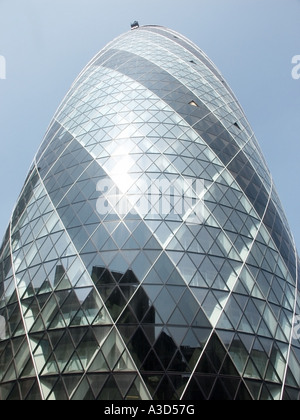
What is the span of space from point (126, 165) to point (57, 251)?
6.38 metres

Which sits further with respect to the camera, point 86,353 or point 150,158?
point 150,158

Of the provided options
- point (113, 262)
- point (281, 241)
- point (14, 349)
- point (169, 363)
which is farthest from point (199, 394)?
point (281, 241)

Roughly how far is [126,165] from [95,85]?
12546 mm

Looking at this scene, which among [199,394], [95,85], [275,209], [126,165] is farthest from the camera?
[95,85]

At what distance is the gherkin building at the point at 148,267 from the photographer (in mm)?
14969

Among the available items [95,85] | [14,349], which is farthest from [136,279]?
[95,85]

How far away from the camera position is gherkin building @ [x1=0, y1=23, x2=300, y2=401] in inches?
589

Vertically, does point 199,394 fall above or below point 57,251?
below

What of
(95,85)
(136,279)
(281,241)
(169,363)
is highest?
(95,85)

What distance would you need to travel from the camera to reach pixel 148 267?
55.3ft
